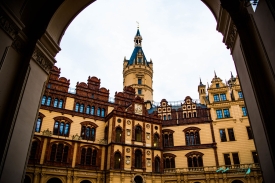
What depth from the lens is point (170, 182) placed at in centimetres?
3403

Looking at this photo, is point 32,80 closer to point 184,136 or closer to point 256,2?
point 256,2

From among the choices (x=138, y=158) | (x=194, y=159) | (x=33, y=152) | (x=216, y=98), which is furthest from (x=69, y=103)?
(x=216, y=98)

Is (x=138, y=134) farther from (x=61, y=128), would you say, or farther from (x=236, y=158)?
(x=236, y=158)

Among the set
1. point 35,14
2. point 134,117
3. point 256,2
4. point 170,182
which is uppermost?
point 134,117

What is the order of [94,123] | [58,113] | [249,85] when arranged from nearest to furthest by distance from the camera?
[249,85] → [58,113] → [94,123]

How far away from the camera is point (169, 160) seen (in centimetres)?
3669

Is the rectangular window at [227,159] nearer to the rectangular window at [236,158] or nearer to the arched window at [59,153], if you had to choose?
the rectangular window at [236,158]

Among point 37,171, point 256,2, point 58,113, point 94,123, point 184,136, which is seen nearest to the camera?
point 256,2

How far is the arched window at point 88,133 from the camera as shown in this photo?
3323cm

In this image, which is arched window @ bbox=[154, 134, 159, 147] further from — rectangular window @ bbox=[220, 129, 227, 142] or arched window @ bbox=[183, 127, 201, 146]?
rectangular window @ bbox=[220, 129, 227, 142]

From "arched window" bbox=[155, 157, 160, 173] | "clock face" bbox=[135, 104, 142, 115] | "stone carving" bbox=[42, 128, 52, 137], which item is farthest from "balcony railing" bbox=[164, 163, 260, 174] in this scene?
"stone carving" bbox=[42, 128, 52, 137]

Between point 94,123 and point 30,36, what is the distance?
2702 centimetres

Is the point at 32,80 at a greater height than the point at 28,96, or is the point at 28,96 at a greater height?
the point at 32,80

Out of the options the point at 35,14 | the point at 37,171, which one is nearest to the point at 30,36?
the point at 35,14
